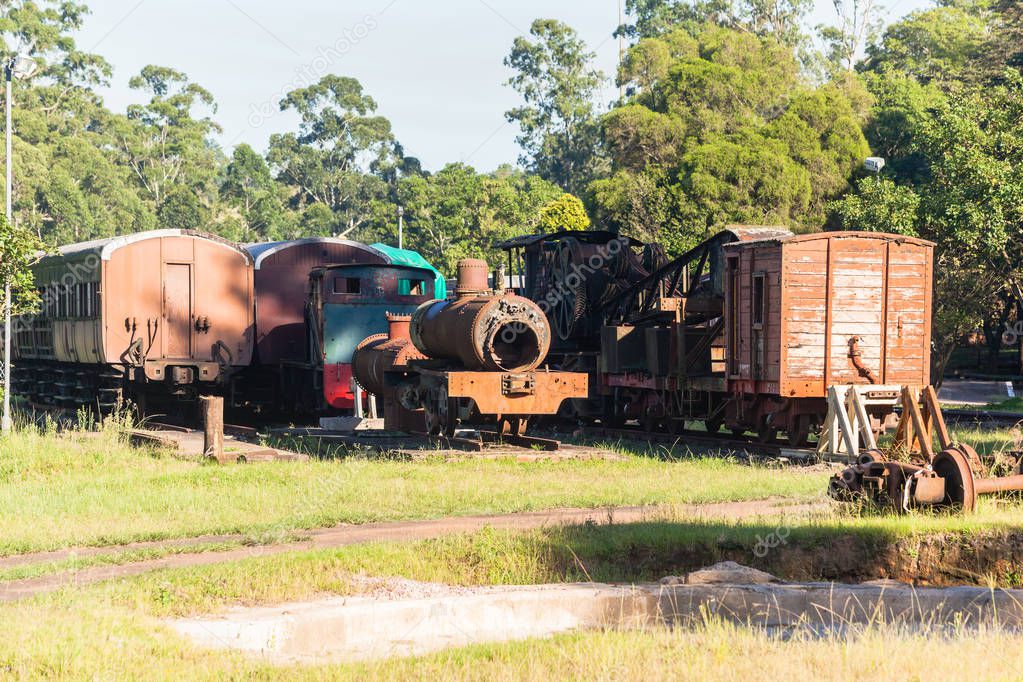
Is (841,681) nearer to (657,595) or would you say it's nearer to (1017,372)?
(657,595)

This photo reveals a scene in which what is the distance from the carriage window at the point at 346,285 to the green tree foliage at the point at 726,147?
70.7ft

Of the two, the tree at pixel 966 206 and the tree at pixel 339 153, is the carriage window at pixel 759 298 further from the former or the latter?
the tree at pixel 339 153

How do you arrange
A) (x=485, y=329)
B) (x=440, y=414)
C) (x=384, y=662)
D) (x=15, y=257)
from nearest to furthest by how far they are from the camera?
(x=384, y=662), (x=485, y=329), (x=440, y=414), (x=15, y=257)

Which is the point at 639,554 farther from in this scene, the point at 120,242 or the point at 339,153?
the point at 339,153

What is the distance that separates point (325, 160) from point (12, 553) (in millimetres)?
88247

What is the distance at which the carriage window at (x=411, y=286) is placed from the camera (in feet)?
87.4

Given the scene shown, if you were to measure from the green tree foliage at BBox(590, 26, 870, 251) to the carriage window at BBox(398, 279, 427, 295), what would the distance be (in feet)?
64.4

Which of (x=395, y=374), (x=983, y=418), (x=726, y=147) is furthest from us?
(x=726, y=147)

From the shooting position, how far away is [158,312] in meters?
25.4

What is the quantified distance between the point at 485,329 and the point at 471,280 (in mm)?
1665

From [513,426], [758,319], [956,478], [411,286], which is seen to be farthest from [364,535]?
[411,286]

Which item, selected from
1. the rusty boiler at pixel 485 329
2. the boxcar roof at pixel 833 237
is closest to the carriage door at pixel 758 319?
the boxcar roof at pixel 833 237

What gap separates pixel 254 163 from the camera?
91562mm

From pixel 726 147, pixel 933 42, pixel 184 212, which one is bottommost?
pixel 726 147
